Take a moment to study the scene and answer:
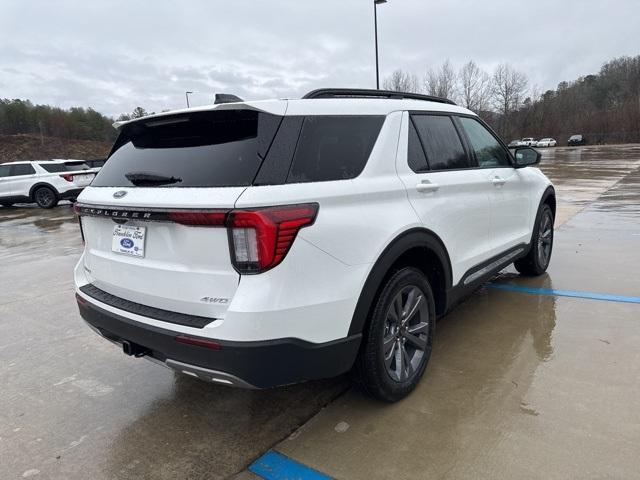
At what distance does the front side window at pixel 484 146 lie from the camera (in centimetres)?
392

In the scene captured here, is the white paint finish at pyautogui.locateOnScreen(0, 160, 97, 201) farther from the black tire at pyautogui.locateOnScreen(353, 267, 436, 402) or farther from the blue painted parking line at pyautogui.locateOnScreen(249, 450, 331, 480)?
the blue painted parking line at pyautogui.locateOnScreen(249, 450, 331, 480)

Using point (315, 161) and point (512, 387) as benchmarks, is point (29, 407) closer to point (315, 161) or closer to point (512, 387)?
point (315, 161)

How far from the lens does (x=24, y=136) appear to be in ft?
214

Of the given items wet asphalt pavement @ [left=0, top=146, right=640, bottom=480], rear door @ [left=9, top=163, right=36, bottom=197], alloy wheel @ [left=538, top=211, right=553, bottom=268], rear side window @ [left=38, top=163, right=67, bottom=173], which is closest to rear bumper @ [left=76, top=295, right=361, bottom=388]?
wet asphalt pavement @ [left=0, top=146, right=640, bottom=480]

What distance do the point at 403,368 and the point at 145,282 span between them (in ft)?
5.27

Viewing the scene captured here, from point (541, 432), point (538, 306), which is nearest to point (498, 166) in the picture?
point (538, 306)

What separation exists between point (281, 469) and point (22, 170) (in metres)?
17.0

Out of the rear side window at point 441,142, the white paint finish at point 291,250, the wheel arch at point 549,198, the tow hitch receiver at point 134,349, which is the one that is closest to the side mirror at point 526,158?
the wheel arch at point 549,198

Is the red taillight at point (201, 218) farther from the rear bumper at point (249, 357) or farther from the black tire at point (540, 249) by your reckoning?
the black tire at point (540, 249)

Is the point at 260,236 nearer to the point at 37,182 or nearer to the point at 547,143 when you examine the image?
the point at 37,182

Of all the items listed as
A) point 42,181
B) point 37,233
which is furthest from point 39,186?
point 37,233

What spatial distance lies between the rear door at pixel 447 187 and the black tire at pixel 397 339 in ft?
1.35

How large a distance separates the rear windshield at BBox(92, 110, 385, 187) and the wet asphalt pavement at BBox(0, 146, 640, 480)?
1.43 meters

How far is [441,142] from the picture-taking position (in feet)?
11.2
